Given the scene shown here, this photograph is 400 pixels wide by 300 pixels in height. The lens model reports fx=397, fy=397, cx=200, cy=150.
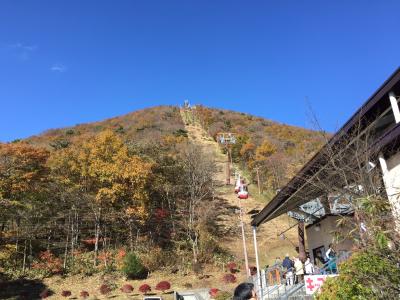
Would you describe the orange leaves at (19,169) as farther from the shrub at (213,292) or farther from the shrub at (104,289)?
the shrub at (213,292)

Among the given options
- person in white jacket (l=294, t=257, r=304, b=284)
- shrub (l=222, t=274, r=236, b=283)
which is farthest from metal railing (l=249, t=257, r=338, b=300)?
shrub (l=222, t=274, r=236, b=283)

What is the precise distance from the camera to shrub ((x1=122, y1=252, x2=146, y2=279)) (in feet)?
79.9

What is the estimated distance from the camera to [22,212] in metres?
26.0

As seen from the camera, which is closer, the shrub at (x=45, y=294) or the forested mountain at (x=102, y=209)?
the shrub at (x=45, y=294)

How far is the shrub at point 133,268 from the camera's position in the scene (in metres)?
24.3

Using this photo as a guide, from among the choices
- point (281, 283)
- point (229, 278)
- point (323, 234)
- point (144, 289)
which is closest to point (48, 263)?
point (144, 289)

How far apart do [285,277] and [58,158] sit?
2039 cm

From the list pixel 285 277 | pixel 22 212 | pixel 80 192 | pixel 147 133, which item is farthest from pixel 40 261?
pixel 147 133

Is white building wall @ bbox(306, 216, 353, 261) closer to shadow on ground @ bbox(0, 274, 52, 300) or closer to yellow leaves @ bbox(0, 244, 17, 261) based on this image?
shadow on ground @ bbox(0, 274, 52, 300)

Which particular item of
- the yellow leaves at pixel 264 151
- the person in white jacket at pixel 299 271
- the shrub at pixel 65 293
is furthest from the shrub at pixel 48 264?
the yellow leaves at pixel 264 151

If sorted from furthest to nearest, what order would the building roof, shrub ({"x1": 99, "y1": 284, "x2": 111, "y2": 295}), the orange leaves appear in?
1. the orange leaves
2. shrub ({"x1": 99, "y1": 284, "x2": 111, "y2": 295})
3. the building roof

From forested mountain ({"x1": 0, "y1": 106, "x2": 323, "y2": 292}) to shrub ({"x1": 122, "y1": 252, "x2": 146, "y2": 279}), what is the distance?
0.80 meters

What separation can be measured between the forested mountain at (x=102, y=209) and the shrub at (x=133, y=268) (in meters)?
0.80

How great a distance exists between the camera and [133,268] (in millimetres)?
24344
